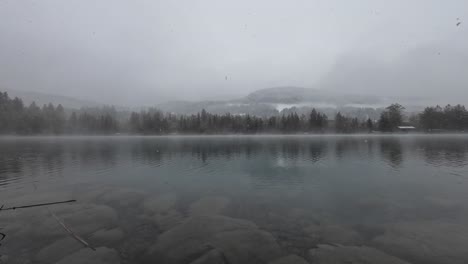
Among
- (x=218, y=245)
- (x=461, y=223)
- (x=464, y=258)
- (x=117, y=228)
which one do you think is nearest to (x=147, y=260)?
(x=218, y=245)

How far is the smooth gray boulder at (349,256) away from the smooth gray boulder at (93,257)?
1139 centimetres

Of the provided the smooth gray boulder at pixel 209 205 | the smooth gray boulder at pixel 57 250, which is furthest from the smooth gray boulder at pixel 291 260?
the smooth gray boulder at pixel 57 250

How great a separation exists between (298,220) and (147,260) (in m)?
11.6

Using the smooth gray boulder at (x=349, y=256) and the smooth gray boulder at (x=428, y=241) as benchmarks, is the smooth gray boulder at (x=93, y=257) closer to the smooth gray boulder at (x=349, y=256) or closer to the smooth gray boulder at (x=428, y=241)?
the smooth gray boulder at (x=349, y=256)

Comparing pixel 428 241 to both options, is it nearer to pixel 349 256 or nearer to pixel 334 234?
pixel 334 234

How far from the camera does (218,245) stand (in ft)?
44.9

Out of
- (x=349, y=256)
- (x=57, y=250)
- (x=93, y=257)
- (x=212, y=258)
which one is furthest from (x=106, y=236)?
(x=349, y=256)

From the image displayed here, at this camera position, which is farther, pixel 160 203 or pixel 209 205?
pixel 160 203

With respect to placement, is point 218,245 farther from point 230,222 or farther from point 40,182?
point 40,182

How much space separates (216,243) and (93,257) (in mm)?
7092

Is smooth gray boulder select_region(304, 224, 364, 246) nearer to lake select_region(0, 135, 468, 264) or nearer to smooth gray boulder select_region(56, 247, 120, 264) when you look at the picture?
lake select_region(0, 135, 468, 264)

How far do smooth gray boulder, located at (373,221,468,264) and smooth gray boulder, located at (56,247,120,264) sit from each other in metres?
16.2

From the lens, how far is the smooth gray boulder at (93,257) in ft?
38.6

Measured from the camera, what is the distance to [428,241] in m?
14.1
